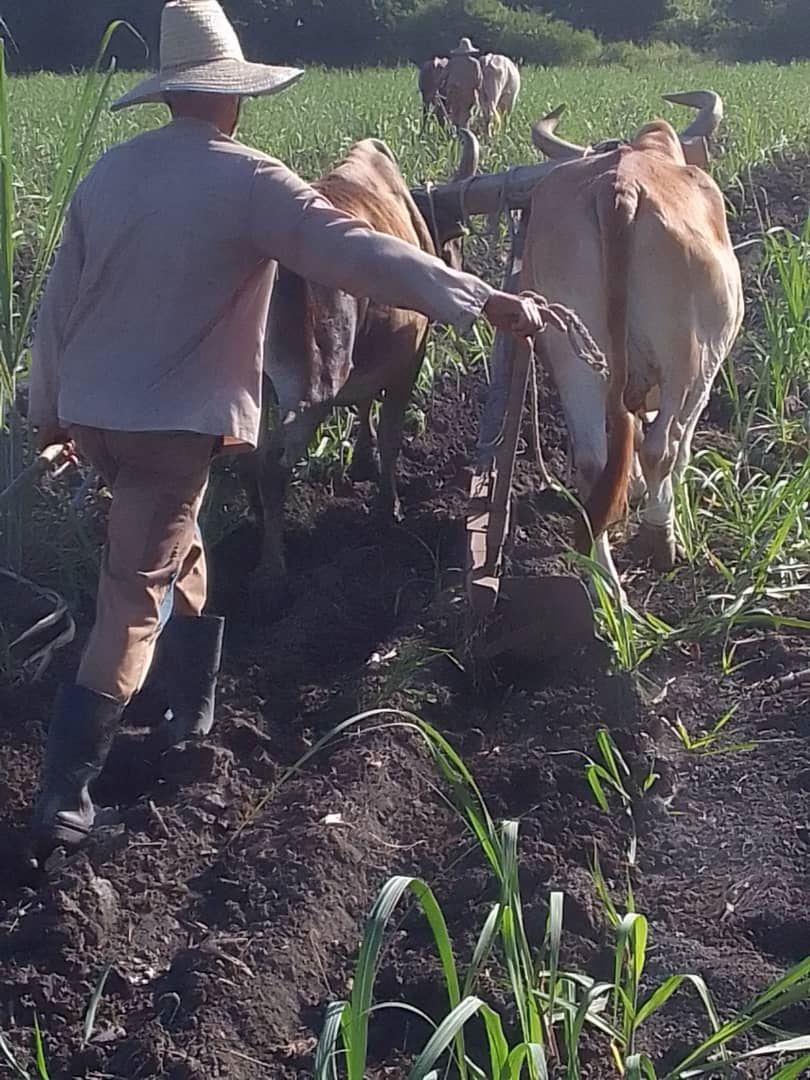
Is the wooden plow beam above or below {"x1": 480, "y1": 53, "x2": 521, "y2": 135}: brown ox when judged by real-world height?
above

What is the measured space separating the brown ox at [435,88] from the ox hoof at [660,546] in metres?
11.1

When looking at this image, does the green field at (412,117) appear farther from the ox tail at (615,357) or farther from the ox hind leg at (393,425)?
the ox tail at (615,357)

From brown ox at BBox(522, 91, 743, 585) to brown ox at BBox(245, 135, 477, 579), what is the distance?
2.31 ft

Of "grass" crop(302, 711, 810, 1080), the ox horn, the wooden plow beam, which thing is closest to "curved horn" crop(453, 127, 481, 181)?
the ox horn

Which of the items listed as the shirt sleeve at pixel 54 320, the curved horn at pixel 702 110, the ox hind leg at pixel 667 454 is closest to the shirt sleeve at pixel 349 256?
the shirt sleeve at pixel 54 320

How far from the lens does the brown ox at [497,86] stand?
16.9 metres

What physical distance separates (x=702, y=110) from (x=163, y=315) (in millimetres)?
3713

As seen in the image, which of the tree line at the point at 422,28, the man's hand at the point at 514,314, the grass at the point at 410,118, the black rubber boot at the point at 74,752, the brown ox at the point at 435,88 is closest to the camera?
the man's hand at the point at 514,314

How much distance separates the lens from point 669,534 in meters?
5.27

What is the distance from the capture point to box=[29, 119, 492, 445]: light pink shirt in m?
3.49

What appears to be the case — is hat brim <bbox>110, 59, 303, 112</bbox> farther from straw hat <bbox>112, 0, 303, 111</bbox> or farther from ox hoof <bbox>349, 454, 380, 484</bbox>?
ox hoof <bbox>349, 454, 380, 484</bbox>

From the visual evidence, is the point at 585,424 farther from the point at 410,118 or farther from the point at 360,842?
the point at 410,118

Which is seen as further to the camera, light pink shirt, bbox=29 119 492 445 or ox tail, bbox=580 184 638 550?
ox tail, bbox=580 184 638 550

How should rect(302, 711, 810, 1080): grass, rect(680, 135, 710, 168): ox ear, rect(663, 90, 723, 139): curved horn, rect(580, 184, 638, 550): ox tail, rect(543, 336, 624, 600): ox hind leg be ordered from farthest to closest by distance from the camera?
rect(663, 90, 723, 139): curved horn, rect(680, 135, 710, 168): ox ear, rect(543, 336, 624, 600): ox hind leg, rect(580, 184, 638, 550): ox tail, rect(302, 711, 810, 1080): grass
